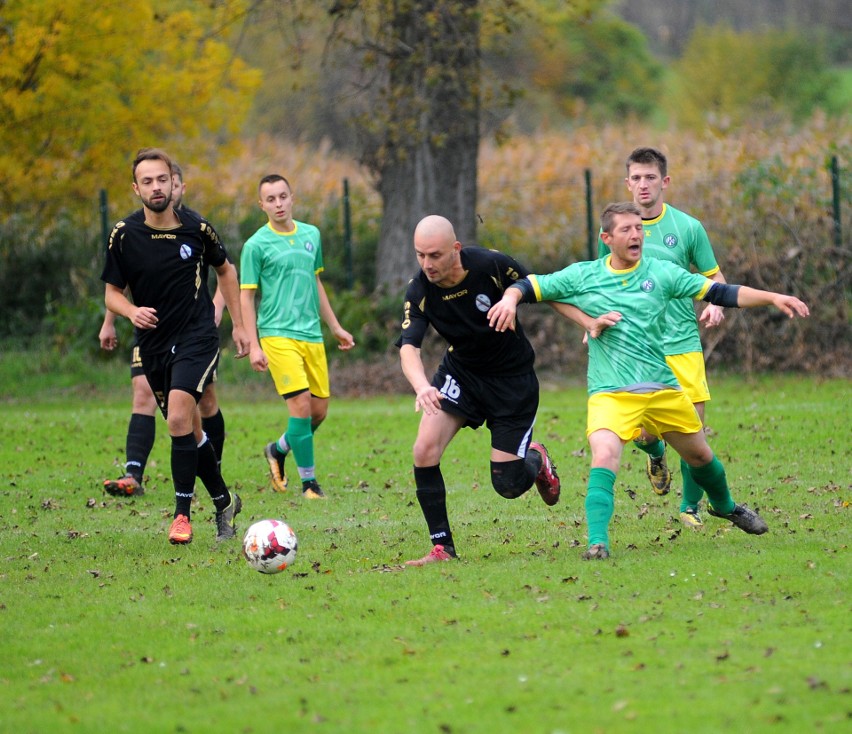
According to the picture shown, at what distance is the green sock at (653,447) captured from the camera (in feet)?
28.1

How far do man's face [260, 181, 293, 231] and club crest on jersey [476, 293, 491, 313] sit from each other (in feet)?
11.6

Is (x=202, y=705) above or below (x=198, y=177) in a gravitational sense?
below

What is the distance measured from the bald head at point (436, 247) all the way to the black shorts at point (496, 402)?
0.74 meters

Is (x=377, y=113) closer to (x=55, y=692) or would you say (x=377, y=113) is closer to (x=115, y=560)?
(x=115, y=560)

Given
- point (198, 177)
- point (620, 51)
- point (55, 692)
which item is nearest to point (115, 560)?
point (55, 692)

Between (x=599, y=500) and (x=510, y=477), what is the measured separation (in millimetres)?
639

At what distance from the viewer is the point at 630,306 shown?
707cm

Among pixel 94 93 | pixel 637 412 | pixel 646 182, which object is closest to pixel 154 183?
pixel 646 182

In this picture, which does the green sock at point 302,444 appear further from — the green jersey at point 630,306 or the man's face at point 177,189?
the green jersey at point 630,306

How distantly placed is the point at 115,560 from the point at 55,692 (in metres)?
2.67

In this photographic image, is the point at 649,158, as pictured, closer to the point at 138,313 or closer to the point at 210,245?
the point at 210,245

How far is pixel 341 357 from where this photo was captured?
17812 millimetres

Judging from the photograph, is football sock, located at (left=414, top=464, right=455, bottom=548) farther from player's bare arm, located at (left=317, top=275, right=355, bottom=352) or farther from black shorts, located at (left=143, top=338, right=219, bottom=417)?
player's bare arm, located at (left=317, top=275, right=355, bottom=352)

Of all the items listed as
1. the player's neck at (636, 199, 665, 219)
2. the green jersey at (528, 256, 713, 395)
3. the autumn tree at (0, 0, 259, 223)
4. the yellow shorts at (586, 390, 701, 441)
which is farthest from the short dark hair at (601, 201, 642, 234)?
the autumn tree at (0, 0, 259, 223)
